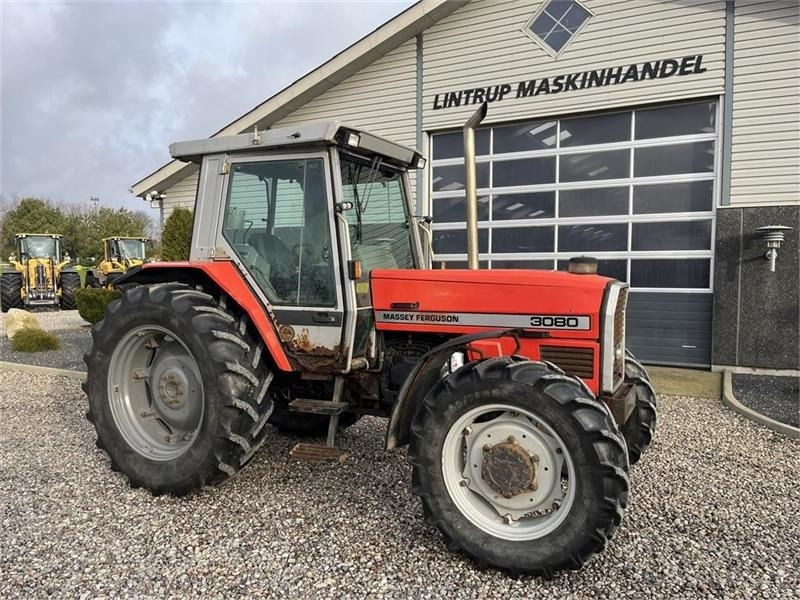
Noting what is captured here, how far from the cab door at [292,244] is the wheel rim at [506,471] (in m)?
1.00

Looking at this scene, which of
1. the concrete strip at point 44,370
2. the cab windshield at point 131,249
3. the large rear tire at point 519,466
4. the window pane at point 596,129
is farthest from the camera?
the cab windshield at point 131,249

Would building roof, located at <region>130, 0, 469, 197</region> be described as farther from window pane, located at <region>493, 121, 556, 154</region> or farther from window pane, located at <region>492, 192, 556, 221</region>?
window pane, located at <region>492, 192, 556, 221</region>

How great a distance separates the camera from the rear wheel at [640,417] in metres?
3.78

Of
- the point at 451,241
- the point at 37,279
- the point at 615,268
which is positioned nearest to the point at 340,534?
the point at 615,268

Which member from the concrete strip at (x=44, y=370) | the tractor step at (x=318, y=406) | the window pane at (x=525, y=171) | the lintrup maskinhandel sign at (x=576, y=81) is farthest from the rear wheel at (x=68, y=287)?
the tractor step at (x=318, y=406)

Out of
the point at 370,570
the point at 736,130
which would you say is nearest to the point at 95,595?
the point at 370,570

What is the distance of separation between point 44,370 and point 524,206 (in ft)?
23.3

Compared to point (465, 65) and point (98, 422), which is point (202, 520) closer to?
point (98, 422)

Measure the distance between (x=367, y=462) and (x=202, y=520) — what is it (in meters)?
1.29

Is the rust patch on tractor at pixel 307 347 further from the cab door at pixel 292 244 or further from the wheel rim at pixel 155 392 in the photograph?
the wheel rim at pixel 155 392

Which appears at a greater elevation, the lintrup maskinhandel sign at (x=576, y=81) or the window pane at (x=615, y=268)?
the lintrup maskinhandel sign at (x=576, y=81)

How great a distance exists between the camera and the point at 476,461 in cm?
296

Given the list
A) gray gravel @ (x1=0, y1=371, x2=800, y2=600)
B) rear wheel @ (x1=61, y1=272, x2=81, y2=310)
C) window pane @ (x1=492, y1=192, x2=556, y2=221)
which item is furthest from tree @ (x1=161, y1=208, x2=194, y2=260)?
rear wheel @ (x1=61, y1=272, x2=81, y2=310)

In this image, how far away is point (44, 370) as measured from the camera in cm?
779
